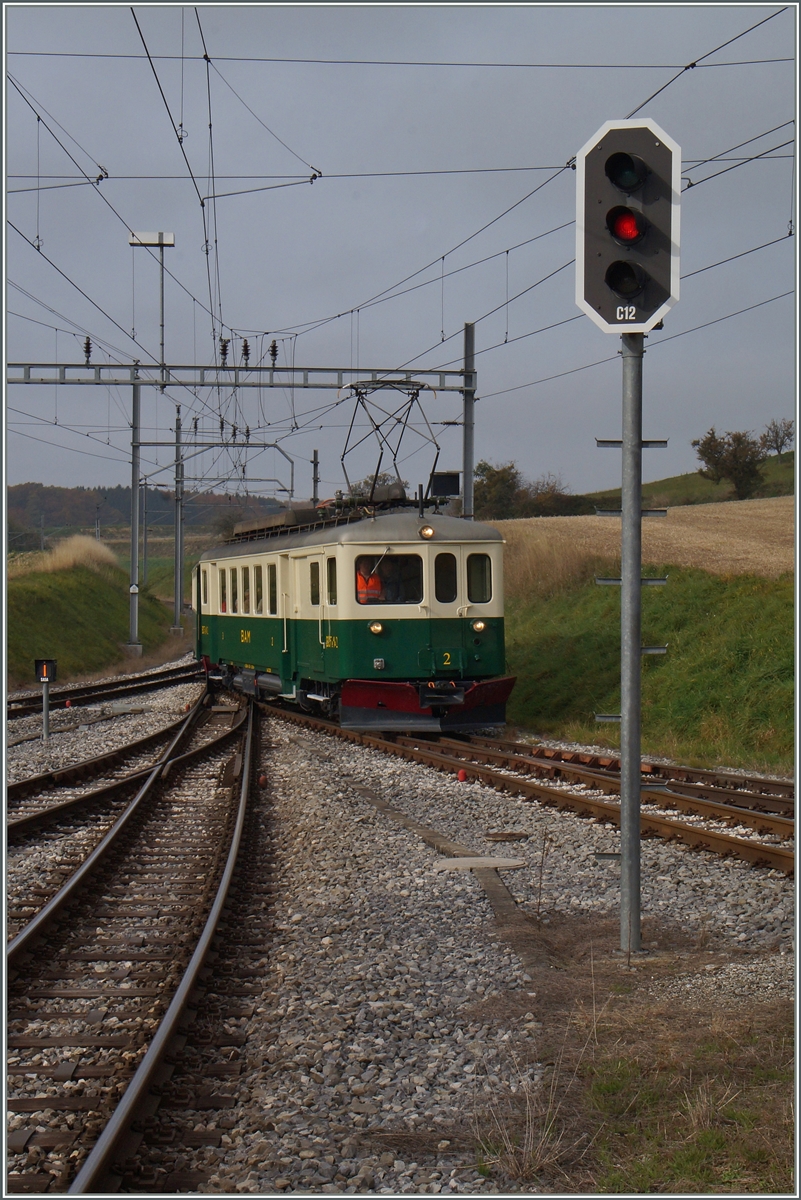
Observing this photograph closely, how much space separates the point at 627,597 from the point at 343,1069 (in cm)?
264

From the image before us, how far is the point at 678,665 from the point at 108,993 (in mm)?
13215

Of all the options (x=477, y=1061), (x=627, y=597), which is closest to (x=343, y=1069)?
(x=477, y=1061)

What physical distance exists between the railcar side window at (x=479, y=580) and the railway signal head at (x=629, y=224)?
10588 millimetres

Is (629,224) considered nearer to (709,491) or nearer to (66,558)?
(66,558)

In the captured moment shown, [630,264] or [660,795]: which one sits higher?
[630,264]

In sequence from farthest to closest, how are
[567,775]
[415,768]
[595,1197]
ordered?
[415,768] → [567,775] → [595,1197]

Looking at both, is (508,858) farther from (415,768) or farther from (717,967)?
(415,768)

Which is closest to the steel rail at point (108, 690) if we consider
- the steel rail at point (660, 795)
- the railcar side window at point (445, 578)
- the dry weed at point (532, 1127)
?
the railcar side window at point (445, 578)

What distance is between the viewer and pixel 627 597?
562 cm

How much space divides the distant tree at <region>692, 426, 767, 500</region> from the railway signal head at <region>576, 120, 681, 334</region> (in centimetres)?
5265

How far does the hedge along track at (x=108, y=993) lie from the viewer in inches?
157

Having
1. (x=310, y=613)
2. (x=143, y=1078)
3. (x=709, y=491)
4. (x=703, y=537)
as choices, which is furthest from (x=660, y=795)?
(x=709, y=491)

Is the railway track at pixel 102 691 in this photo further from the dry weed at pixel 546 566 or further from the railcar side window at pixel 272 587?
the dry weed at pixel 546 566

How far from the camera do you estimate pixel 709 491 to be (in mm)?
61469
